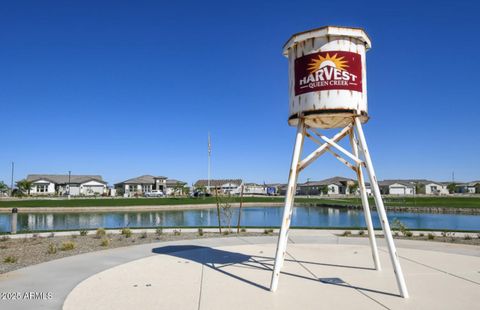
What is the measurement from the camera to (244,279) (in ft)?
28.1

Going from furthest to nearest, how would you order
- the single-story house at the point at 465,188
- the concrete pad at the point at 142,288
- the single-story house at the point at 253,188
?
the single-story house at the point at 465,188 < the single-story house at the point at 253,188 < the concrete pad at the point at 142,288

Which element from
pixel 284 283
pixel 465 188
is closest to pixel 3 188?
pixel 284 283

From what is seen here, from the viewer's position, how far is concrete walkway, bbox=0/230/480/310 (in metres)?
6.75

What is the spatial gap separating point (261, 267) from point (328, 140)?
12.7 ft

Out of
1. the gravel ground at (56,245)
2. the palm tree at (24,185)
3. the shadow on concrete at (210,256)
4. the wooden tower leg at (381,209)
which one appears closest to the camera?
the wooden tower leg at (381,209)

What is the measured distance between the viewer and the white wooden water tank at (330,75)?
820cm

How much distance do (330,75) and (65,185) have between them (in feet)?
371

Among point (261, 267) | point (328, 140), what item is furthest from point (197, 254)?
point (328, 140)

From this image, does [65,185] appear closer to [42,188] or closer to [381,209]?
[42,188]

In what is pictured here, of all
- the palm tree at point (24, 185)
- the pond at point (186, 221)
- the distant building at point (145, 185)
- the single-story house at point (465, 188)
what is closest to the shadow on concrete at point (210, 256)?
the pond at point (186, 221)

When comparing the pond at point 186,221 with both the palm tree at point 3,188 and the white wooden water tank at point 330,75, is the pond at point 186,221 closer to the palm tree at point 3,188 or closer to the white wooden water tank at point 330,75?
the white wooden water tank at point 330,75

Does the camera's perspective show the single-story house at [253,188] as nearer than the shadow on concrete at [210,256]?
No

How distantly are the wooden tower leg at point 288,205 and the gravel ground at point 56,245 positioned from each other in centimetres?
703

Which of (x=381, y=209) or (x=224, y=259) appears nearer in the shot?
(x=381, y=209)
